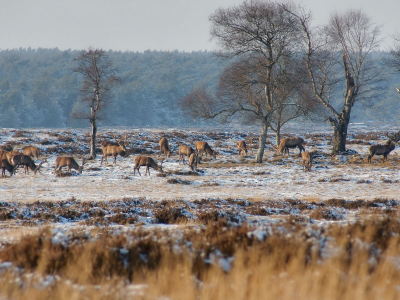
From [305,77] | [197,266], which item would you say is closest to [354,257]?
[197,266]

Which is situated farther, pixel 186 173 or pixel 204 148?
pixel 204 148

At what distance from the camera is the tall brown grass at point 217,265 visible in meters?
3.02

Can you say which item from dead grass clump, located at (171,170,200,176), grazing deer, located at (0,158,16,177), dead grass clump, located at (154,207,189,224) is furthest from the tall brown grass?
grazing deer, located at (0,158,16,177)

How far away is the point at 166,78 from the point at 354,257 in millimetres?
123811

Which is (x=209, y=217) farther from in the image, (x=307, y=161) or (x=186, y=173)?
(x=307, y=161)

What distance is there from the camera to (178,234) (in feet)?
17.7

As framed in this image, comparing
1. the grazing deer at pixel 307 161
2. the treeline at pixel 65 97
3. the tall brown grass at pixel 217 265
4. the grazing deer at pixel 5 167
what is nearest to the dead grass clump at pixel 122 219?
the tall brown grass at pixel 217 265

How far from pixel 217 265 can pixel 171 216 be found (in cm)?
603

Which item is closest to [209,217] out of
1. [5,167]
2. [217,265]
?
[217,265]

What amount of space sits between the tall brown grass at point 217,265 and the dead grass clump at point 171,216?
421 centimetres

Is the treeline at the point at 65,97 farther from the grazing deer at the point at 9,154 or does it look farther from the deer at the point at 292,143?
the grazing deer at the point at 9,154

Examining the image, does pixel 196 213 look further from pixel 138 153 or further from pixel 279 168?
pixel 138 153

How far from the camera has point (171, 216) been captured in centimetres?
951

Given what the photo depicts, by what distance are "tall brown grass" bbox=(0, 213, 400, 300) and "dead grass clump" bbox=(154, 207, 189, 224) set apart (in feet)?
13.8
